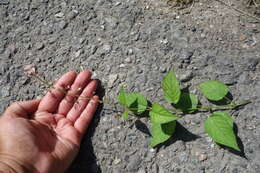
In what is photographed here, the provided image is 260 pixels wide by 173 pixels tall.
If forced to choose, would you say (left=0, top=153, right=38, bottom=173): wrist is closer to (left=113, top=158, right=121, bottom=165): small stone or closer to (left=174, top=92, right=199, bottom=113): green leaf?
(left=113, top=158, right=121, bottom=165): small stone

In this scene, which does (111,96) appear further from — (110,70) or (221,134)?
(221,134)

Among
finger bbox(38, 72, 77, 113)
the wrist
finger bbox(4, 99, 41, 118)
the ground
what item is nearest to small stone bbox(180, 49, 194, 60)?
the ground

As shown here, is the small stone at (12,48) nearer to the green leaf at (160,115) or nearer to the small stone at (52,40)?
the small stone at (52,40)

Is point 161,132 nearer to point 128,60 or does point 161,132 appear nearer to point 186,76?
point 186,76

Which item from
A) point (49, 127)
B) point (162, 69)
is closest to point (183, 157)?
point (162, 69)

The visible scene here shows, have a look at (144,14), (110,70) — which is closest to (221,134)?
(110,70)

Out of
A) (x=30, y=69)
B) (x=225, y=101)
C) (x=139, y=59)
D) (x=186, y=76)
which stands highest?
(x=30, y=69)
